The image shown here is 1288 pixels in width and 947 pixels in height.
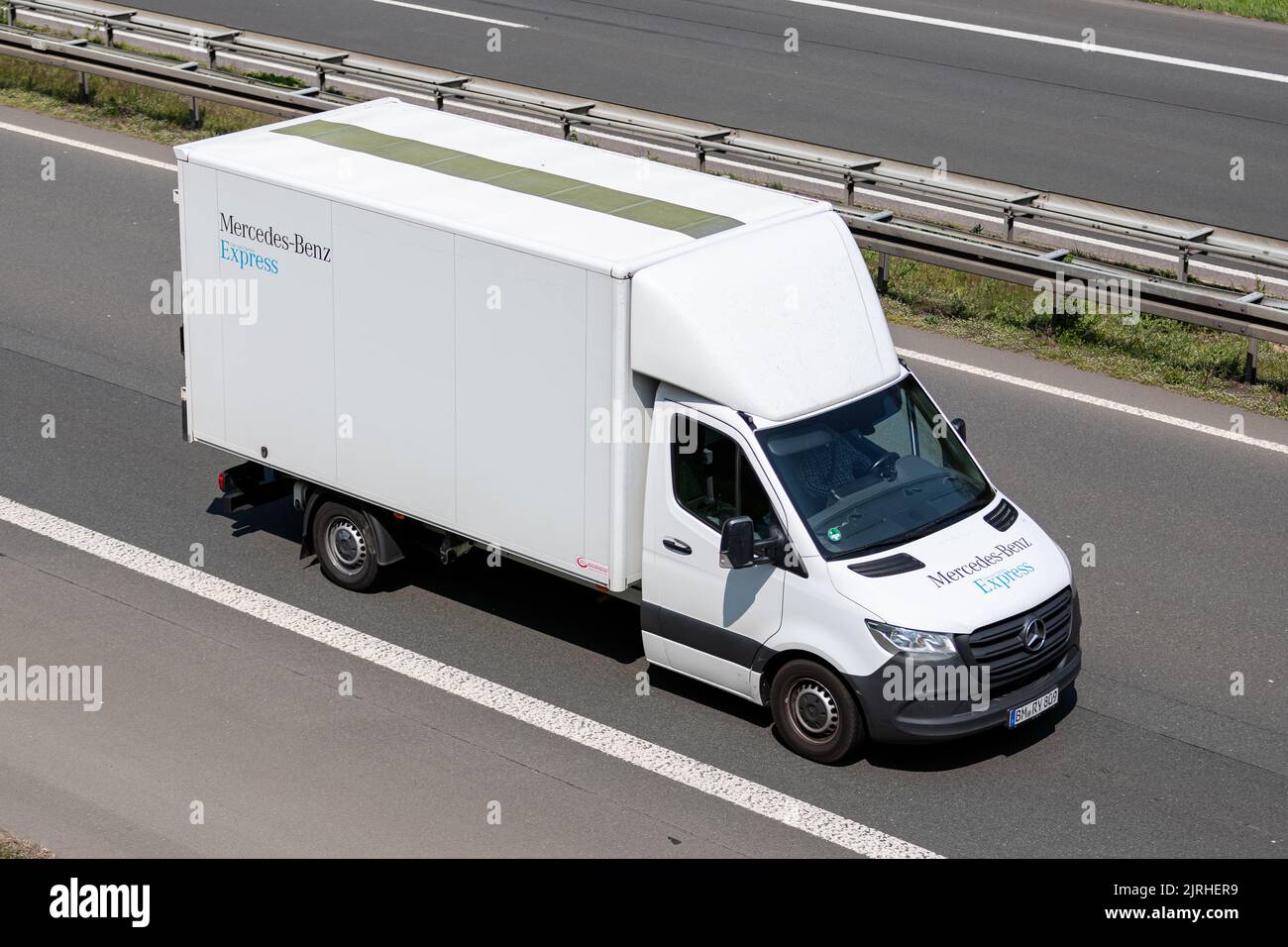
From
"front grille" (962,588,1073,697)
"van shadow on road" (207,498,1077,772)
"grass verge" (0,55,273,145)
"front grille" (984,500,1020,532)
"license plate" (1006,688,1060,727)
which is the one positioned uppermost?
"grass verge" (0,55,273,145)

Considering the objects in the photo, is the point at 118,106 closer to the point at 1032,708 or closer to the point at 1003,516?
the point at 1003,516

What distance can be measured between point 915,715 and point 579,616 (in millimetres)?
2875

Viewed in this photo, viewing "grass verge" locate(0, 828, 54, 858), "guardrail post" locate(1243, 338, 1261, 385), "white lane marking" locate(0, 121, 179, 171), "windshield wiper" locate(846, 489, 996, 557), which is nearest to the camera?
"grass verge" locate(0, 828, 54, 858)

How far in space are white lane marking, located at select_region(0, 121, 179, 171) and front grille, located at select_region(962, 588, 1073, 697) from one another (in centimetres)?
1285

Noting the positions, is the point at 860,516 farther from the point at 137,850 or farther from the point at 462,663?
the point at 137,850

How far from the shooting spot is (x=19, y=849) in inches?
341

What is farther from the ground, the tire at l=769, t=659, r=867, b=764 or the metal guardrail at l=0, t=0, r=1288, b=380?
the metal guardrail at l=0, t=0, r=1288, b=380

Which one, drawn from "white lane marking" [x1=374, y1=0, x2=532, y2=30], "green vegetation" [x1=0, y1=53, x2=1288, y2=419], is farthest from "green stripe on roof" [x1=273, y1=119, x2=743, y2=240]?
"white lane marking" [x1=374, y1=0, x2=532, y2=30]

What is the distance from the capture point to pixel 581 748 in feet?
32.6

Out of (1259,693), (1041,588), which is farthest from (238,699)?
(1259,693)

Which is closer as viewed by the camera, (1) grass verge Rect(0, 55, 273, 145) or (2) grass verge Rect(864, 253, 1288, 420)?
(2) grass verge Rect(864, 253, 1288, 420)

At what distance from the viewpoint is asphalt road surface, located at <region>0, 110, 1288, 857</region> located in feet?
30.2

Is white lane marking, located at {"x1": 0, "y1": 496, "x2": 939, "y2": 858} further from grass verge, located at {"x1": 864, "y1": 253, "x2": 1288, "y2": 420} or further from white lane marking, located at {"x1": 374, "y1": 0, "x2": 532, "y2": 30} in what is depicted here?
white lane marking, located at {"x1": 374, "y1": 0, "x2": 532, "y2": 30}
